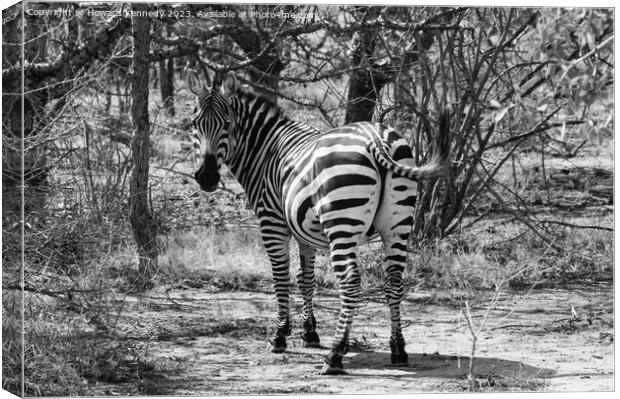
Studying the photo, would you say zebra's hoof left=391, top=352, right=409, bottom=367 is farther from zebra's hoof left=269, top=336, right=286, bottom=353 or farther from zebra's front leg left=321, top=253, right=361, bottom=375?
zebra's hoof left=269, top=336, right=286, bottom=353

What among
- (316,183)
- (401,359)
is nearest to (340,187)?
(316,183)

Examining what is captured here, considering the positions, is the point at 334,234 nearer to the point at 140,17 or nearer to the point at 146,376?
the point at 146,376

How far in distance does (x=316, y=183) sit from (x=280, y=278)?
3.79 ft

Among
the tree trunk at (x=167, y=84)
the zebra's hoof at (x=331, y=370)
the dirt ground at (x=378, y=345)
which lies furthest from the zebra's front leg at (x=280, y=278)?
the tree trunk at (x=167, y=84)

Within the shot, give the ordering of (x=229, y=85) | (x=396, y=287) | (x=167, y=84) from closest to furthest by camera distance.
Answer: (x=396, y=287), (x=229, y=85), (x=167, y=84)

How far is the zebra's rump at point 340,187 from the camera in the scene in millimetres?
8695

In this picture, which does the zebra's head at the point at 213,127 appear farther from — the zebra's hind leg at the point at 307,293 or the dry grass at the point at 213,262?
the dry grass at the point at 213,262

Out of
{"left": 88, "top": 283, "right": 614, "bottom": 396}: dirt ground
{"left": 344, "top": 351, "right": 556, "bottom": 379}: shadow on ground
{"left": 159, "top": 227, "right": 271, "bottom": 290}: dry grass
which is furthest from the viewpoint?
{"left": 159, "top": 227, "right": 271, "bottom": 290}: dry grass

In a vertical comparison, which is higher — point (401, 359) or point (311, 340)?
point (311, 340)

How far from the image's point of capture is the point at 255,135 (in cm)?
1004

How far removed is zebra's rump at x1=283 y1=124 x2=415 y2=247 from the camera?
28.5ft

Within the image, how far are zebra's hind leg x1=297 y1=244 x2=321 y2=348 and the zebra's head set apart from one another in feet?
2.96

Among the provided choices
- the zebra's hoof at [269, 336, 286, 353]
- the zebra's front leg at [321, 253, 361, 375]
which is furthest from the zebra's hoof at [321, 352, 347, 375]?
the zebra's hoof at [269, 336, 286, 353]

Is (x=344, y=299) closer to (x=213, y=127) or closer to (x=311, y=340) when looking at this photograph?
(x=311, y=340)
